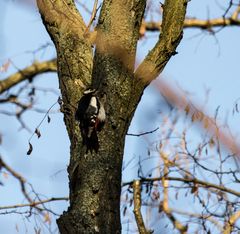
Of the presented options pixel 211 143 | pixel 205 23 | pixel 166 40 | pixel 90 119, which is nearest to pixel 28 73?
pixel 205 23

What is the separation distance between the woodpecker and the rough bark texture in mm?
28

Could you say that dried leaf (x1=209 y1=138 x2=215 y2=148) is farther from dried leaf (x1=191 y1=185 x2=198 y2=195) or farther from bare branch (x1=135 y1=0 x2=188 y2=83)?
bare branch (x1=135 y1=0 x2=188 y2=83)

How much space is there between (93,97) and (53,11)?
50cm

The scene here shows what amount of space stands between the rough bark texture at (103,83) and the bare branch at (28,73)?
4752mm

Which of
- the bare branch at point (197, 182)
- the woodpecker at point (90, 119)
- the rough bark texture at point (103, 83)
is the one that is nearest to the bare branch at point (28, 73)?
the bare branch at point (197, 182)

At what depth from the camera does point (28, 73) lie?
7.40 meters

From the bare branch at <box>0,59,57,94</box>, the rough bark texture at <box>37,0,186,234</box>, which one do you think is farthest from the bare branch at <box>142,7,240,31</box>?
the rough bark texture at <box>37,0,186,234</box>

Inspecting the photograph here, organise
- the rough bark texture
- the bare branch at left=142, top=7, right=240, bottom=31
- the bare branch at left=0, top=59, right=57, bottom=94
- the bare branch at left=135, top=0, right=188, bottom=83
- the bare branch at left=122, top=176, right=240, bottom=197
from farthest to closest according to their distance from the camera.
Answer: the bare branch at left=0, top=59, right=57, bottom=94, the bare branch at left=142, top=7, right=240, bottom=31, the bare branch at left=122, top=176, right=240, bottom=197, the bare branch at left=135, top=0, right=188, bottom=83, the rough bark texture

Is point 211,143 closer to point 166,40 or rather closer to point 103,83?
point 166,40

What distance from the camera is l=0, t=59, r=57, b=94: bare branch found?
734 centimetres

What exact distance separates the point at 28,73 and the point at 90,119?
5.35 metres

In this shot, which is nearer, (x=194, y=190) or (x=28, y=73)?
(x=194, y=190)

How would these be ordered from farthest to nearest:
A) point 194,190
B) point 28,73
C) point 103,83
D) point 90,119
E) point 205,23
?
point 28,73
point 205,23
point 194,190
point 103,83
point 90,119

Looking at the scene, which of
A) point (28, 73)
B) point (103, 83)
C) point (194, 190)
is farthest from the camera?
point (28, 73)
